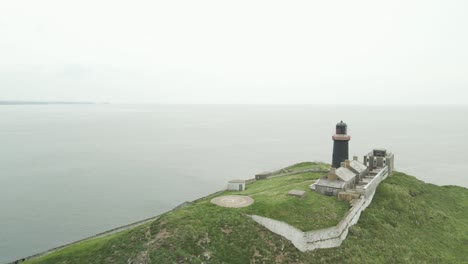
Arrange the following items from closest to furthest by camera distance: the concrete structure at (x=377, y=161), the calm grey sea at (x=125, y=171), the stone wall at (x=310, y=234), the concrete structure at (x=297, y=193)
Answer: the stone wall at (x=310, y=234) < the concrete structure at (x=297, y=193) < the calm grey sea at (x=125, y=171) < the concrete structure at (x=377, y=161)

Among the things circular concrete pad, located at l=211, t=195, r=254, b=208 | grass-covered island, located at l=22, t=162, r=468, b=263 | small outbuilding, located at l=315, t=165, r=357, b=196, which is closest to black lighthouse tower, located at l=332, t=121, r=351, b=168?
grass-covered island, located at l=22, t=162, r=468, b=263

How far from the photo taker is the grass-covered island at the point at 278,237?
27.3 m

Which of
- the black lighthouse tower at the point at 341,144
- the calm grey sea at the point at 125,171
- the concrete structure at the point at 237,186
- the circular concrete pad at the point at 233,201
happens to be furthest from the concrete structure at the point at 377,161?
the calm grey sea at the point at 125,171

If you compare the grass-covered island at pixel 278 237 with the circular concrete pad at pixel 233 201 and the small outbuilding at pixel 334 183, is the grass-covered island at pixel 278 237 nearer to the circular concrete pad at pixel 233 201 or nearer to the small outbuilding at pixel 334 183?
the circular concrete pad at pixel 233 201

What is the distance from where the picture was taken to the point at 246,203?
3400cm

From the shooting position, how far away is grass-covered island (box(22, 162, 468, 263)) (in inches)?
1075

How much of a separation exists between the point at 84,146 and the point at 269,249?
11053cm

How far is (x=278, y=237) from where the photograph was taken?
98.7 feet

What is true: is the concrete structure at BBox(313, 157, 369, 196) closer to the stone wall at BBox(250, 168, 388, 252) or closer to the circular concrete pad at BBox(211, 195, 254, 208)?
the stone wall at BBox(250, 168, 388, 252)

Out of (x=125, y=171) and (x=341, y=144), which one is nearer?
(x=341, y=144)

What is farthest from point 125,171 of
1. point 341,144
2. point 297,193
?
point 297,193

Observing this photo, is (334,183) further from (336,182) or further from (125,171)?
(125,171)

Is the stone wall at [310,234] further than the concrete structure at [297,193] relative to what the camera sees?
No

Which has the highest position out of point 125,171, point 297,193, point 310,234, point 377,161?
point 377,161
